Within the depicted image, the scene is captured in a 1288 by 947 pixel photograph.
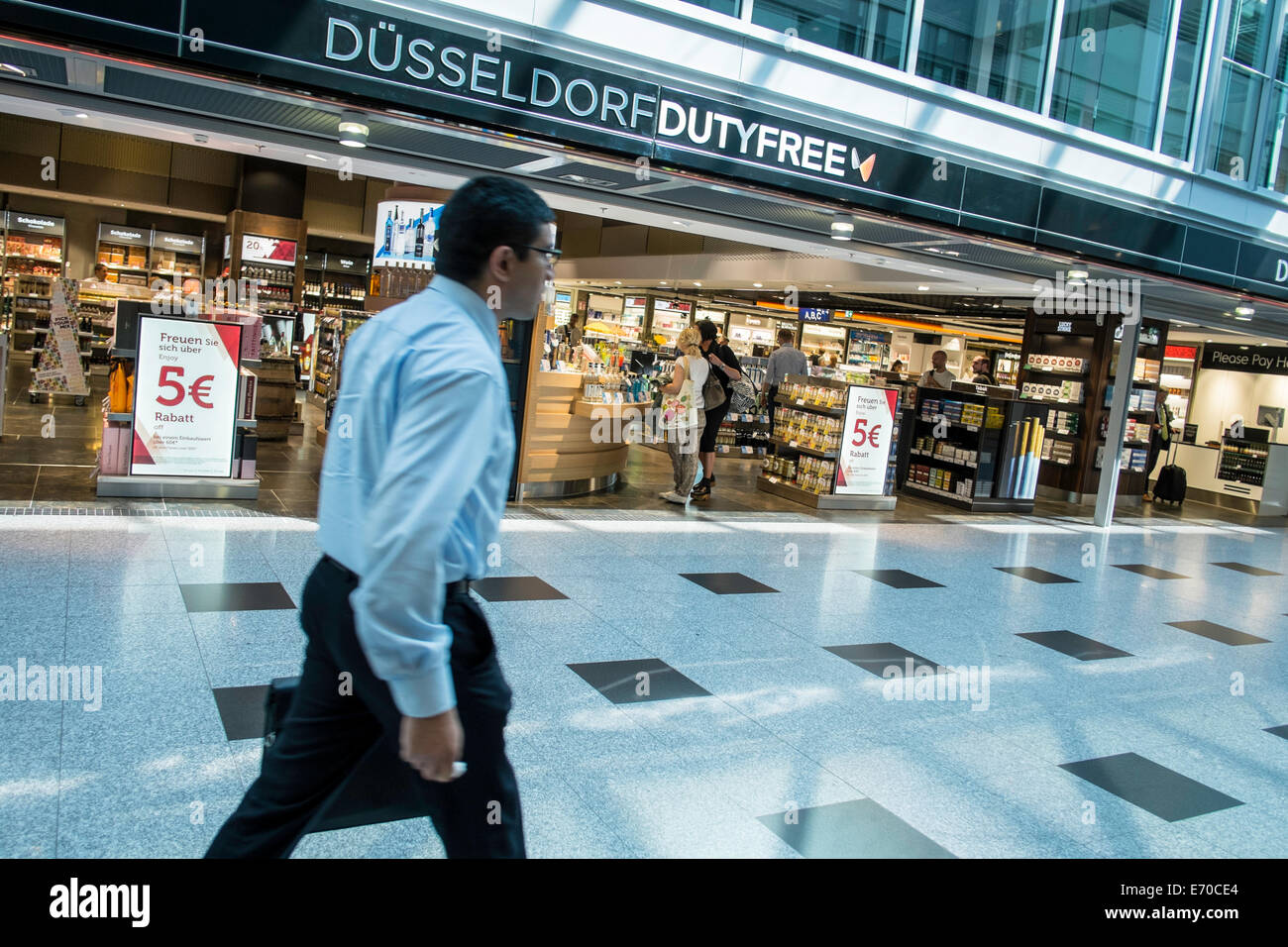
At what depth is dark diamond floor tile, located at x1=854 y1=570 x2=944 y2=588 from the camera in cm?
604

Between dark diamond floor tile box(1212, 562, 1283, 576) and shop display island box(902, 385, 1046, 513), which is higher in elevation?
shop display island box(902, 385, 1046, 513)

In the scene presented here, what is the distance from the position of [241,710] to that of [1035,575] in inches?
222

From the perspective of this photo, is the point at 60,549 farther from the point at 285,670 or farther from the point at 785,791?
the point at 785,791

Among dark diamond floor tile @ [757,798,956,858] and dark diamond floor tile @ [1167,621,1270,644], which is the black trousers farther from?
dark diamond floor tile @ [1167,621,1270,644]

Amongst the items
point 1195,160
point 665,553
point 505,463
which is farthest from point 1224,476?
point 505,463

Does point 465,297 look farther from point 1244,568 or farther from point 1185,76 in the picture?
point 1185,76

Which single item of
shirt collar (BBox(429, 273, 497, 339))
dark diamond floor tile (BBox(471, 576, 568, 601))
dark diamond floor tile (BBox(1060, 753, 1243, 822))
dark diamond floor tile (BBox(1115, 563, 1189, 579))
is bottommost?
dark diamond floor tile (BBox(1060, 753, 1243, 822))

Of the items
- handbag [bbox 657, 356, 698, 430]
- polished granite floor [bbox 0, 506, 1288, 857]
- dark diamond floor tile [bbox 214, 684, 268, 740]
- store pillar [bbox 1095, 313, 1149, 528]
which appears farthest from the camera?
store pillar [bbox 1095, 313, 1149, 528]

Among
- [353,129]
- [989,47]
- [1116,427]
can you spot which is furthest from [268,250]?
[1116,427]

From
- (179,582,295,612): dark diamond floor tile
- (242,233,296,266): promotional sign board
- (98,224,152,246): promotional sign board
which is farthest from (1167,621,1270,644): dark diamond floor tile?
(98,224,152,246): promotional sign board

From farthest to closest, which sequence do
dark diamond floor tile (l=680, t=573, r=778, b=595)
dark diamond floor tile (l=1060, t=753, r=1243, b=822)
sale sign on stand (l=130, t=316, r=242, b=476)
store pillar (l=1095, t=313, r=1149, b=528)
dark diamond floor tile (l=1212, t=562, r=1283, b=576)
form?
store pillar (l=1095, t=313, r=1149, b=528) → dark diamond floor tile (l=1212, t=562, r=1283, b=576) → sale sign on stand (l=130, t=316, r=242, b=476) → dark diamond floor tile (l=680, t=573, r=778, b=595) → dark diamond floor tile (l=1060, t=753, r=1243, b=822)

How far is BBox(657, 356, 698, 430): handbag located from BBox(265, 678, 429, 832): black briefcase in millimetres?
6142

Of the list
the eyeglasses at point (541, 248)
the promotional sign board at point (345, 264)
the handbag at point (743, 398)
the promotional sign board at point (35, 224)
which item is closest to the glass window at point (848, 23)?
the handbag at point (743, 398)
